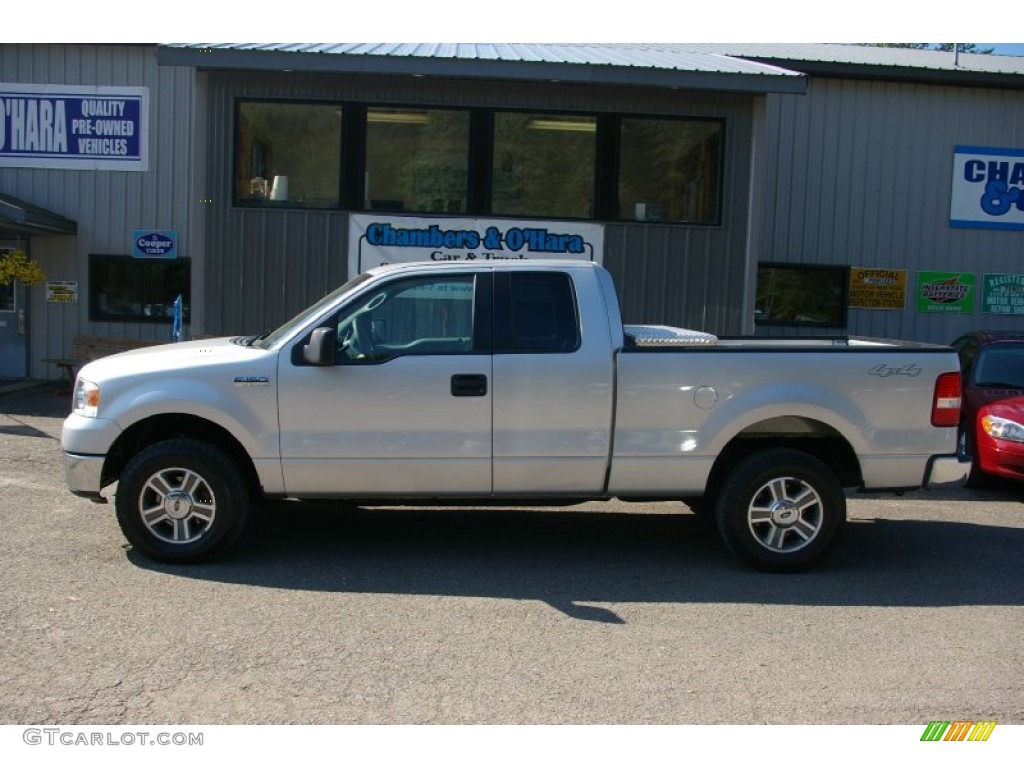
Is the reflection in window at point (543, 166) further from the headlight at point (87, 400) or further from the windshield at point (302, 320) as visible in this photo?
the headlight at point (87, 400)

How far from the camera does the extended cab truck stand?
5.71 meters

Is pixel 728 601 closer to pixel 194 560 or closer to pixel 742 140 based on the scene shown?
pixel 194 560

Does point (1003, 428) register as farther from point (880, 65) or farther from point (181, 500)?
point (880, 65)

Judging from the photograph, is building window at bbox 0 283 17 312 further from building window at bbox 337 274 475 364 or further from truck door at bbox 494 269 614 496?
truck door at bbox 494 269 614 496

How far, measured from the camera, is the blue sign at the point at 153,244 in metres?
14.6

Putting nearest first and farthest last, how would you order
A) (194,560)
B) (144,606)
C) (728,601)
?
(144,606) < (728,601) < (194,560)

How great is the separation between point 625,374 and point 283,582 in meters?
2.44

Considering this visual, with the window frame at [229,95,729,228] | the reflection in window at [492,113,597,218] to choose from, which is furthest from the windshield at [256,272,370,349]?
the reflection in window at [492,113,597,218]

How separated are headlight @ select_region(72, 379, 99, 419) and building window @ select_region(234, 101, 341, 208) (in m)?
4.62

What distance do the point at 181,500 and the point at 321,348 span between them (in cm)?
131

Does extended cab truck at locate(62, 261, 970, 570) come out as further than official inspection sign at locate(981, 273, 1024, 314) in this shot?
No

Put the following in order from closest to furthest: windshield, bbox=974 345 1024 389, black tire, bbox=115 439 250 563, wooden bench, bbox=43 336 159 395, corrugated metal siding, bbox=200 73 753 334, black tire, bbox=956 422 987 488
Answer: black tire, bbox=115 439 250 563 < black tire, bbox=956 422 987 488 < windshield, bbox=974 345 1024 389 < corrugated metal siding, bbox=200 73 753 334 < wooden bench, bbox=43 336 159 395

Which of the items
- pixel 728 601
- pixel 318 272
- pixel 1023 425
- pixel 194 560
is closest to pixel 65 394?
pixel 318 272

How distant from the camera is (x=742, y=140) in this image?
33.8 ft
